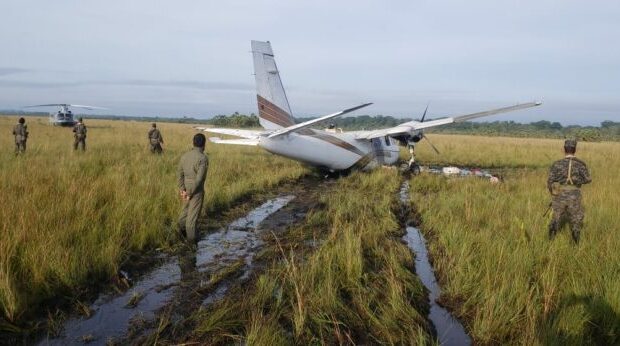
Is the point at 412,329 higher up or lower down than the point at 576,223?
lower down

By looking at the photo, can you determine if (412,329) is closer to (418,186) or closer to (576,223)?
(576,223)

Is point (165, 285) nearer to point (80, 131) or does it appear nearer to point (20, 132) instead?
point (20, 132)

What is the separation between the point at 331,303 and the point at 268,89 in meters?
10.8

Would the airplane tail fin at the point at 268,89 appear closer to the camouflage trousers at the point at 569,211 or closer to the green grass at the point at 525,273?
the green grass at the point at 525,273

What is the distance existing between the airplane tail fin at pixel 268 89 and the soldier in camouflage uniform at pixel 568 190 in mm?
9065

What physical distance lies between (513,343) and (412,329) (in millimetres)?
840

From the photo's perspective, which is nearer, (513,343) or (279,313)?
(513,343)

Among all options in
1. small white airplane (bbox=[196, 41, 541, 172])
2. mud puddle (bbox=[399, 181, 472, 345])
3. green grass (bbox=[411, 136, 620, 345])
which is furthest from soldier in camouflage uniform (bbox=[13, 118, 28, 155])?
mud puddle (bbox=[399, 181, 472, 345])

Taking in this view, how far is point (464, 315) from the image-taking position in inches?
177

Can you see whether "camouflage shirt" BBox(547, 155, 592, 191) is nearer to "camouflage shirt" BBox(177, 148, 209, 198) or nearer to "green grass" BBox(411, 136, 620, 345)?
"green grass" BBox(411, 136, 620, 345)

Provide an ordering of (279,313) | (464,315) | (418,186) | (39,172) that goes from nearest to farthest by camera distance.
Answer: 1. (279,313)
2. (464,315)
3. (39,172)
4. (418,186)

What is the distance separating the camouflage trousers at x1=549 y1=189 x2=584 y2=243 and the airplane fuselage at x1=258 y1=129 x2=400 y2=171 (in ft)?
25.5

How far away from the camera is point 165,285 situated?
199 inches

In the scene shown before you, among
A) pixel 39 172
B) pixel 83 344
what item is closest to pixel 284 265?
pixel 83 344
